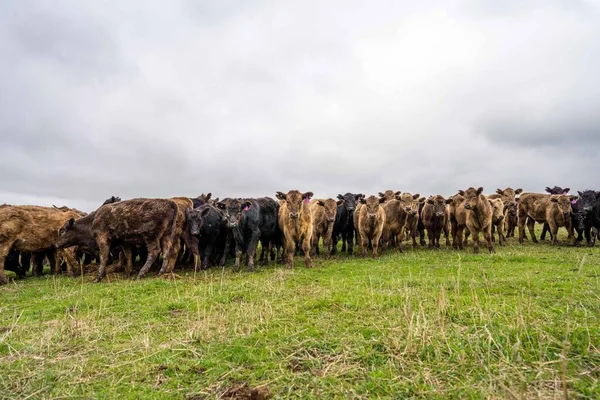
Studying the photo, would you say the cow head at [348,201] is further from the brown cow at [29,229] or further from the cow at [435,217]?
the brown cow at [29,229]

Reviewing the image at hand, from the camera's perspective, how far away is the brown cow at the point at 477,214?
50.2ft

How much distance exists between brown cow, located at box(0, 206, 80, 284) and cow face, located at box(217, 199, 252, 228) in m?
7.04

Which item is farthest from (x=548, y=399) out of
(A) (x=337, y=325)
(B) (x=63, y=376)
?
(B) (x=63, y=376)

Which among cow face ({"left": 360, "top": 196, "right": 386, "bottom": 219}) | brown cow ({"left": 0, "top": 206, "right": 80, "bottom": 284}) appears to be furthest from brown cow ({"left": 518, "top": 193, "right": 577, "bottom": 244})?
brown cow ({"left": 0, "top": 206, "right": 80, "bottom": 284})

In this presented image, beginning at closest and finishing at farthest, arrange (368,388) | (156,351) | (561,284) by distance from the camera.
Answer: (368,388) < (156,351) < (561,284)

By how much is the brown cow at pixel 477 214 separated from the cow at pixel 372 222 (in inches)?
133

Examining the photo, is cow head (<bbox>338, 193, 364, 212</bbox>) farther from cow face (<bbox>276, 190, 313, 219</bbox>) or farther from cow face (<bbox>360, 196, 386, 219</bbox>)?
cow face (<bbox>276, 190, 313, 219</bbox>)

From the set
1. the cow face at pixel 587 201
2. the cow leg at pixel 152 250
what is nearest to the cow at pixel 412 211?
the cow face at pixel 587 201

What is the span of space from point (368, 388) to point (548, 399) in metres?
1.65

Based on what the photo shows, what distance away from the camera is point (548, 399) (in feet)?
11.7

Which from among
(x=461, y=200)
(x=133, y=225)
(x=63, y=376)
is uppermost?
(x=461, y=200)

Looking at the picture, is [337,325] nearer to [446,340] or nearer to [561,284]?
[446,340]

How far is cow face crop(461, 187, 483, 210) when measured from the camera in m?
15.4

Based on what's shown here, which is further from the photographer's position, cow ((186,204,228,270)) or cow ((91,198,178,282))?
cow ((186,204,228,270))
